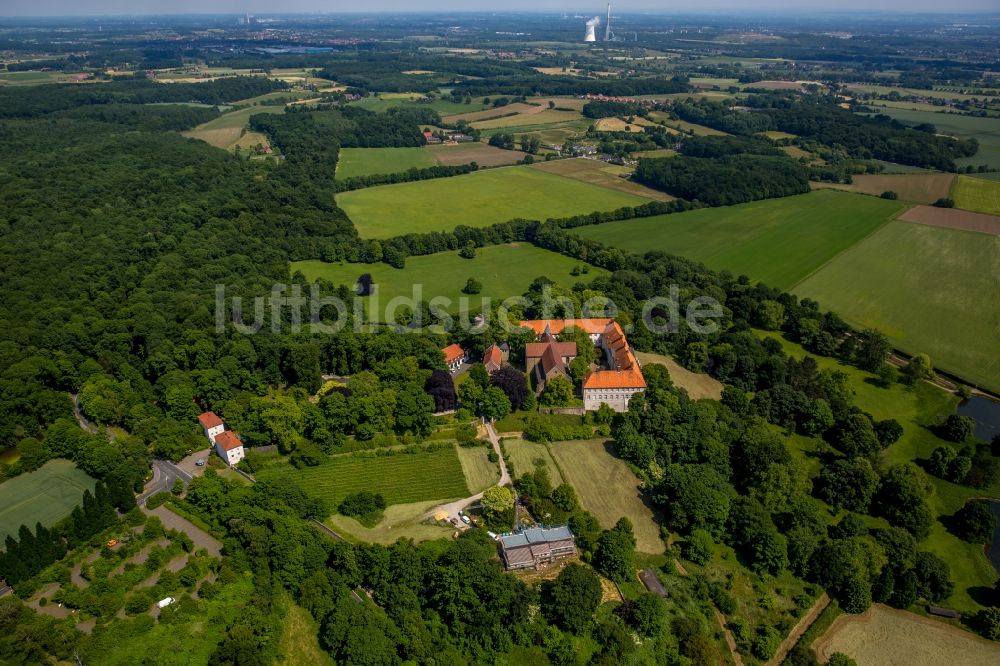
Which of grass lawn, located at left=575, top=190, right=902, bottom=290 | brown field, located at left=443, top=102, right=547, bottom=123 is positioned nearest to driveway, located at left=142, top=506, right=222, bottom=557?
grass lawn, located at left=575, top=190, right=902, bottom=290

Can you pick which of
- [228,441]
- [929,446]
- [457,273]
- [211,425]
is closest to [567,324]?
[457,273]

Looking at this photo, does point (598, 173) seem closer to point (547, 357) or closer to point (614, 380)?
Answer: point (547, 357)

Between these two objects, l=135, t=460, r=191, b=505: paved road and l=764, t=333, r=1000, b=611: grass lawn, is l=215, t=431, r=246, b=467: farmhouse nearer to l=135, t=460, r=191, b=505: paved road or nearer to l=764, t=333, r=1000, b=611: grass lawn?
l=135, t=460, r=191, b=505: paved road

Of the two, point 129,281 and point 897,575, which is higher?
point 129,281

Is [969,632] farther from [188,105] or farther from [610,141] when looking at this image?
[188,105]

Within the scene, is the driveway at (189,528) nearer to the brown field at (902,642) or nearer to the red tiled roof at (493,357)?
the red tiled roof at (493,357)

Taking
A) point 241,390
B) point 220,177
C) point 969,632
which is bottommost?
point 969,632

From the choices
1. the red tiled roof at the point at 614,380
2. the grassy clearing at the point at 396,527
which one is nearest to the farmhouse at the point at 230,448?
the grassy clearing at the point at 396,527

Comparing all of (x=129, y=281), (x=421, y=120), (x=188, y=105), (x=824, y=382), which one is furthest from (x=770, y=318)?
(x=188, y=105)
